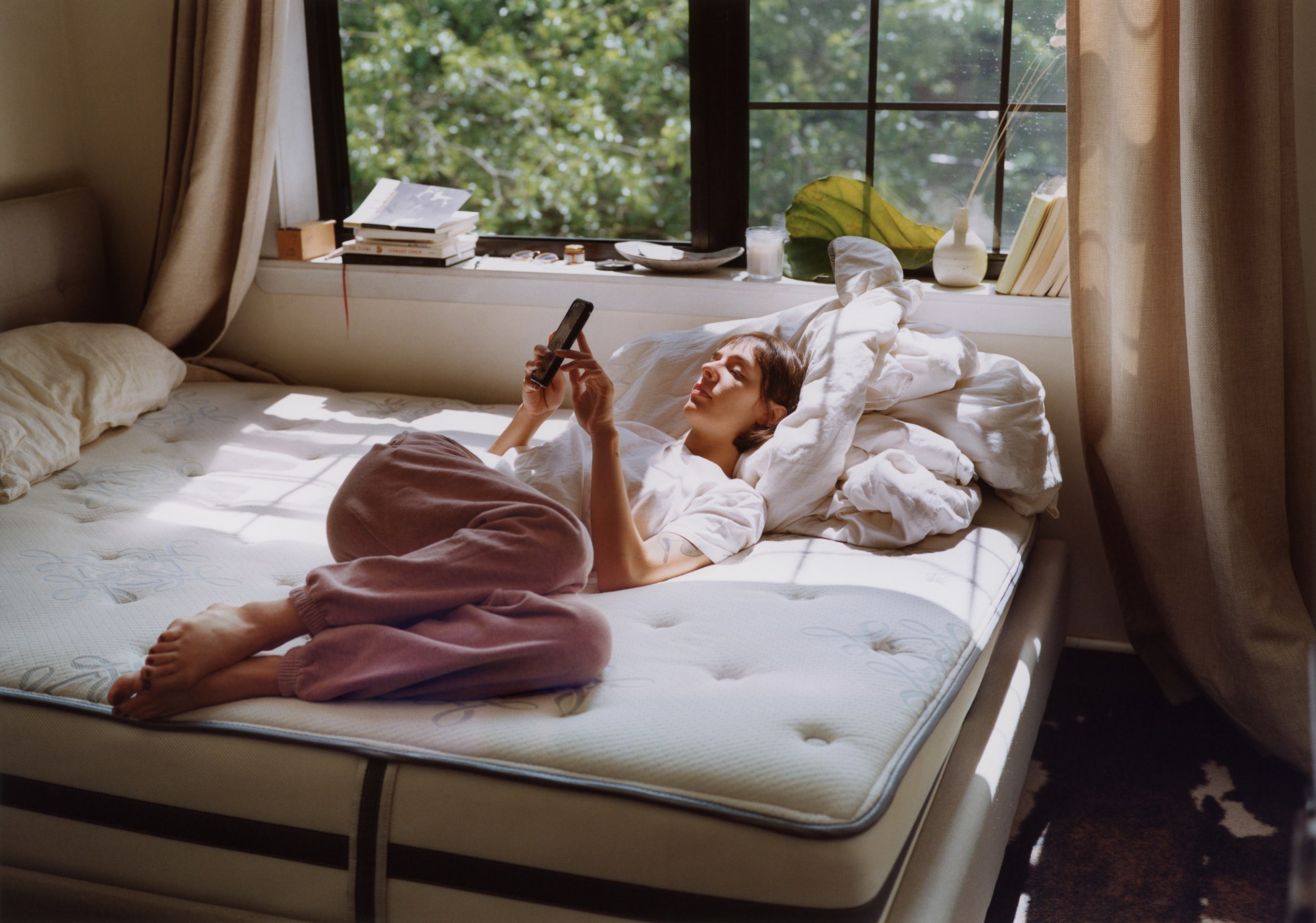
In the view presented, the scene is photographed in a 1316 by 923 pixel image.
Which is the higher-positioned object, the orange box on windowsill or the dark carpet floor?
the orange box on windowsill

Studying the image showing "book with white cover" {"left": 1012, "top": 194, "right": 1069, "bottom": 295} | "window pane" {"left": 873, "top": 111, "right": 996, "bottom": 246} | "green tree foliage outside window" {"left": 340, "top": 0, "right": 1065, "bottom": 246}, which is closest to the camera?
"book with white cover" {"left": 1012, "top": 194, "right": 1069, "bottom": 295}

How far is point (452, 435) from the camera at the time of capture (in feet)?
7.77

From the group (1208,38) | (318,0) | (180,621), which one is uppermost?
(318,0)

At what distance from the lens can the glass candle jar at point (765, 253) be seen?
256 centimetres

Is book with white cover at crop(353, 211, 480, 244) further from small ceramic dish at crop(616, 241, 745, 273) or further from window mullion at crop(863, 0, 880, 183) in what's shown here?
window mullion at crop(863, 0, 880, 183)

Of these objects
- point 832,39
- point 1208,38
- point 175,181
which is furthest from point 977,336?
point 175,181

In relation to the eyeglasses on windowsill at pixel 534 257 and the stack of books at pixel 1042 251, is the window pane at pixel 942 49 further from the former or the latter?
the eyeglasses on windowsill at pixel 534 257

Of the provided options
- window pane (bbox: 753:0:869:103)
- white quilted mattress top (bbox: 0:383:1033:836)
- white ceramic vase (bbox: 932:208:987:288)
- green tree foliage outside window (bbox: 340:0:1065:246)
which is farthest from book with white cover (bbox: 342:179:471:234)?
green tree foliage outside window (bbox: 340:0:1065:246)

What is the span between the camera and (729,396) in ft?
6.69

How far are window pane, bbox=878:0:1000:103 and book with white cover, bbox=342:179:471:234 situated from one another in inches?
41.4

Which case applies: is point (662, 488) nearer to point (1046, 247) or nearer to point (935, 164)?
point (1046, 247)

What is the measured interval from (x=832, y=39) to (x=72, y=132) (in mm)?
2032

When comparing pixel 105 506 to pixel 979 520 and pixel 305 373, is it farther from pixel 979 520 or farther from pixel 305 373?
pixel 979 520

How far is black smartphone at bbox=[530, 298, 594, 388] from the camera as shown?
6.18 feet
